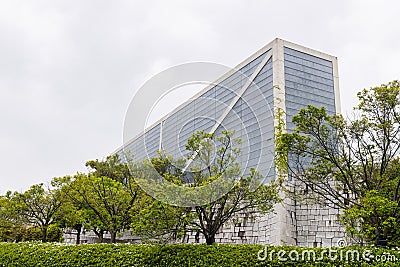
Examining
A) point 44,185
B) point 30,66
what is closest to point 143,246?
point 30,66

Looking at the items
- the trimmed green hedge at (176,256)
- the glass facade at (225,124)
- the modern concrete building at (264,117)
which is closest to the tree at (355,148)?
the glass facade at (225,124)

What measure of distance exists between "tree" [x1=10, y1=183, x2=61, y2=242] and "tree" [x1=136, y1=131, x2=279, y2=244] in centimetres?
792

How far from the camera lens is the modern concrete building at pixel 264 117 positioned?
22.9ft

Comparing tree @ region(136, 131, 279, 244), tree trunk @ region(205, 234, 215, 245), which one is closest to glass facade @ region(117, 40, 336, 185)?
tree @ region(136, 131, 279, 244)

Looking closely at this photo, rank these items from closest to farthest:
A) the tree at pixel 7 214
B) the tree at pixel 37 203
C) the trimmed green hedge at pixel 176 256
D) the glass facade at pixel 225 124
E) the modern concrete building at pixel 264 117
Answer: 1. the trimmed green hedge at pixel 176 256
2. the glass facade at pixel 225 124
3. the modern concrete building at pixel 264 117
4. the tree at pixel 7 214
5. the tree at pixel 37 203

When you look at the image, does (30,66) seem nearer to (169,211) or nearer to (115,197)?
(115,197)

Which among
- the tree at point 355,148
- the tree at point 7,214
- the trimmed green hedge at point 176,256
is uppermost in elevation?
the tree at point 355,148

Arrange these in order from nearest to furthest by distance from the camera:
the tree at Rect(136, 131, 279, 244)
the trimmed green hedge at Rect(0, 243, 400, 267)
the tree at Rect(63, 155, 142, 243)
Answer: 1. the trimmed green hedge at Rect(0, 243, 400, 267)
2. the tree at Rect(136, 131, 279, 244)
3. the tree at Rect(63, 155, 142, 243)

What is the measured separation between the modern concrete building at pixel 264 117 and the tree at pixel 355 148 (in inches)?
33.4

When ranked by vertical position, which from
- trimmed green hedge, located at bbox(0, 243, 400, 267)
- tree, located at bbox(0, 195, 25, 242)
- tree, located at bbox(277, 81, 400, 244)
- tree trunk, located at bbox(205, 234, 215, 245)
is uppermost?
tree, located at bbox(277, 81, 400, 244)

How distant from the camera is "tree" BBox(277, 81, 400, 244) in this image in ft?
22.6

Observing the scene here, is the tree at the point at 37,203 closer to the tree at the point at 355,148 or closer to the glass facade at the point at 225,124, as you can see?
the glass facade at the point at 225,124

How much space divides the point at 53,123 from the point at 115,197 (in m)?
3.60

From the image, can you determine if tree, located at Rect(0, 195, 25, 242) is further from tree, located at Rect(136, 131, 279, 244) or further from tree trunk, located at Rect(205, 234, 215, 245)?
tree trunk, located at Rect(205, 234, 215, 245)
